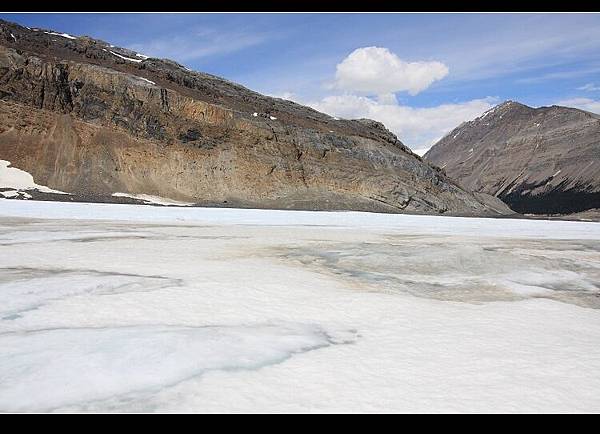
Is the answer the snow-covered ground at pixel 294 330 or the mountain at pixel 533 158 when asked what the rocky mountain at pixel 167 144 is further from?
the mountain at pixel 533 158

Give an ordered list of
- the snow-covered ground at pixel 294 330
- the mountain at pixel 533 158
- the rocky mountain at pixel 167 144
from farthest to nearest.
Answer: the mountain at pixel 533 158 < the rocky mountain at pixel 167 144 < the snow-covered ground at pixel 294 330

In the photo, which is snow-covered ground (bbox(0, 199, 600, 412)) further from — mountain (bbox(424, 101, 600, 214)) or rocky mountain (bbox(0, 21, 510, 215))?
mountain (bbox(424, 101, 600, 214))

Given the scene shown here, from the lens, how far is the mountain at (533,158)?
99.5 m

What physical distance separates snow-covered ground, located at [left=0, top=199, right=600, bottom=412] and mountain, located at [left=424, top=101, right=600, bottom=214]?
3448 inches

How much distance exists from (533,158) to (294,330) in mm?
129002

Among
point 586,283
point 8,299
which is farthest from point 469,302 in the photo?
point 8,299

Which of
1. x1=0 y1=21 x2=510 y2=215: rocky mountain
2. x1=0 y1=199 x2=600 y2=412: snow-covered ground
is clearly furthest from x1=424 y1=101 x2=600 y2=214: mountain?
x1=0 y1=199 x2=600 y2=412: snow-covered ground

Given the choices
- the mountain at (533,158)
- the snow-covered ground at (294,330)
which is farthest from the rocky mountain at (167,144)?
the mountain at (533,158)

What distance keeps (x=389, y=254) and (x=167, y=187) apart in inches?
1183

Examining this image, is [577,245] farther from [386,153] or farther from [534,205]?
[534,205]

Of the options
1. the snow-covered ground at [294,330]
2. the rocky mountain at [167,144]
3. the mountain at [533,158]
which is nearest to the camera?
the snow-covered ground at [294,330]

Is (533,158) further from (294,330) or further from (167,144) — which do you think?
(294,330)

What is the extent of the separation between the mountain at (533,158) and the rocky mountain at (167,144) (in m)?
56.9
